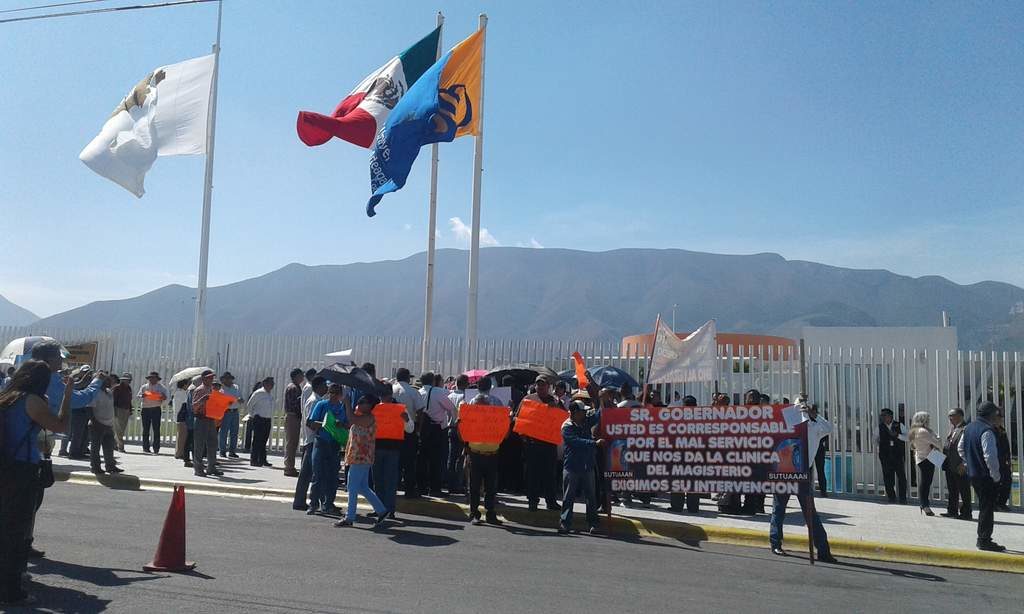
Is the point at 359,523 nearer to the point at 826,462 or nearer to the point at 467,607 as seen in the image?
the point at 467,607

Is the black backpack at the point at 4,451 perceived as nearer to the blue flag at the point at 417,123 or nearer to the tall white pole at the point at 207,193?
the blue flag at the point at 417,123

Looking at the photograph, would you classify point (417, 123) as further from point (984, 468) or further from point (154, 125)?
point (984, 468)

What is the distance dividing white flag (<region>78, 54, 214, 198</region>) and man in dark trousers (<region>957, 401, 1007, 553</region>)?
1942 cm

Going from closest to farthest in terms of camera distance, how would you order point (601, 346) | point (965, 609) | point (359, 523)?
point (965, 609) → point (359, 523) → point (601, 346)

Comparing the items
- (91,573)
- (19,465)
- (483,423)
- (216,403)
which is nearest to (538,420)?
(483,423)

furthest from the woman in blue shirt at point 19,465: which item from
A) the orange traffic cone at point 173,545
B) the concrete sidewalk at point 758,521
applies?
the concrete sidewalk at point 758,521

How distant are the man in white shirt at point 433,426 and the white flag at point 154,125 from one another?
13025 millimetres

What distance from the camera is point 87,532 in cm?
851

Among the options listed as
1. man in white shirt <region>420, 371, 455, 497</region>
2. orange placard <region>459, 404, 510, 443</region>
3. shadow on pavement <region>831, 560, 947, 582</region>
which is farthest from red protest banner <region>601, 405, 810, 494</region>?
man in white shirt <region>420, 371, 455, 497</region>

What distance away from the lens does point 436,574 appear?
7.22m

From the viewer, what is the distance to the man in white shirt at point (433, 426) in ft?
38.5

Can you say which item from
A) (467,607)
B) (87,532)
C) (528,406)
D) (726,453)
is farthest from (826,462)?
(87,532)

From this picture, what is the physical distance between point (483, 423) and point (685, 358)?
3.32 metres

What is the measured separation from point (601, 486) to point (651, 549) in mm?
1907
